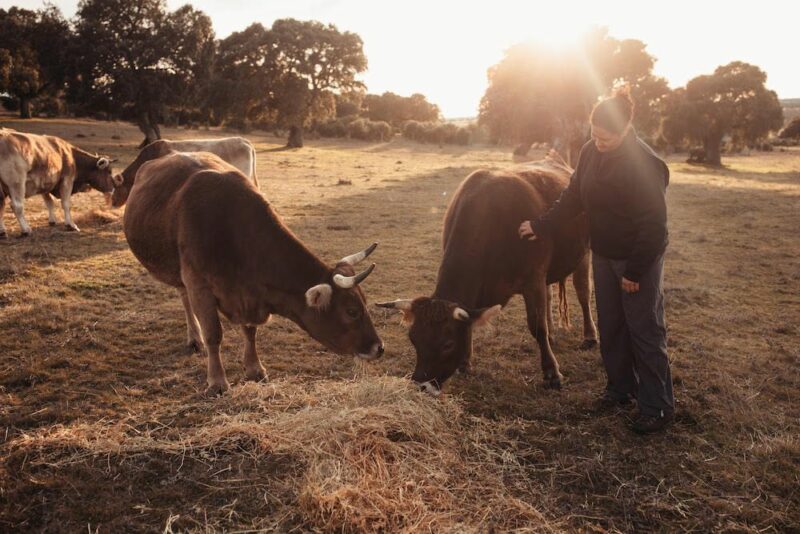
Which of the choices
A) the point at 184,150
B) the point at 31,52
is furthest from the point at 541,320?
the point at 31,52

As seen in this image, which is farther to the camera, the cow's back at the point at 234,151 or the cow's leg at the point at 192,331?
the cow's back at the point at 234,151

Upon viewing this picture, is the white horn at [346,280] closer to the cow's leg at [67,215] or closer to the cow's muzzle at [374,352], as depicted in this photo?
the cow's muzzle at [374,352]

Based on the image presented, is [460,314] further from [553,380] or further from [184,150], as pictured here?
[184,150]

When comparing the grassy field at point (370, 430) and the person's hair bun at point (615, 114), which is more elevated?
the person's hair bun at point (615, 114)

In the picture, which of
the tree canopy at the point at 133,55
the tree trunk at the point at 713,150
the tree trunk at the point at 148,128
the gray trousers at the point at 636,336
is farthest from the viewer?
the tree trunk at the point at 713,150

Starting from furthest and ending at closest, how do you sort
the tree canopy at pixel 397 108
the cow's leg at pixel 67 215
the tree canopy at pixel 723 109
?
the tree canopy at pixel 397 108, the tree canopy at pixel 723 109, the cow's leg at pixel 67 215

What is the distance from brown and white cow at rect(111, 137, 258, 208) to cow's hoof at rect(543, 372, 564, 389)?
846 centimetres

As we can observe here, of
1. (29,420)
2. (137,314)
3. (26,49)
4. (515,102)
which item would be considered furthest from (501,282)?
(26,49)

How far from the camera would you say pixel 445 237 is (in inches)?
232

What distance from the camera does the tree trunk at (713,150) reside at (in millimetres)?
39875

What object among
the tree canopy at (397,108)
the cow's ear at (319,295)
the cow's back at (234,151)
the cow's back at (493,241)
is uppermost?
the tree canopy at (397,108)

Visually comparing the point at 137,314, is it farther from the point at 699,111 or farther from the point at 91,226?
the point at 699,111

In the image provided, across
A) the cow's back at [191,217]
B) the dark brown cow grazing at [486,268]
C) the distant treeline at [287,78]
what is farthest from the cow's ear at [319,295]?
the distant treeline at [287,78]

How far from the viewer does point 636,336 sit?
456 centimetres
